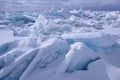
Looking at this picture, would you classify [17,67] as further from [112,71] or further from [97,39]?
[97,39]

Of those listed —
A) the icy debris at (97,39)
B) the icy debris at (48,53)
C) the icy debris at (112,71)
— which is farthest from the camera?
the icy debris at (97,39)

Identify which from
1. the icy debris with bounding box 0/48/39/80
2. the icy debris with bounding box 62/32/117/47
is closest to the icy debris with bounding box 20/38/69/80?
the icy debris with bounding box 0/48/39/80

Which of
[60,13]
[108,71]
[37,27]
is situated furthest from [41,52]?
[60,13]

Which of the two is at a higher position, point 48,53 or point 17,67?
point 48,53

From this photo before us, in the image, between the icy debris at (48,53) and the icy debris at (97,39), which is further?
the icy debris at (97,39)

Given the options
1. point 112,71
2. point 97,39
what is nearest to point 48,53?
point 112,71

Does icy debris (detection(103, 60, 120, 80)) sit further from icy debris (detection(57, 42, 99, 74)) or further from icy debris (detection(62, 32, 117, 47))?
icy debris (detection(62, 32, 117, 47))

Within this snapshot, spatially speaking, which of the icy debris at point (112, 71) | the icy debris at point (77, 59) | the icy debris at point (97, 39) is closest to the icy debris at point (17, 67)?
the icy debris at point (77, 59)

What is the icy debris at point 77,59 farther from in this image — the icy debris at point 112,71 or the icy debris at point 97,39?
the icy debris at point 97,39
